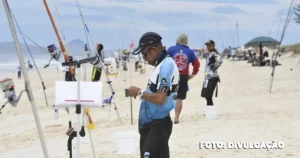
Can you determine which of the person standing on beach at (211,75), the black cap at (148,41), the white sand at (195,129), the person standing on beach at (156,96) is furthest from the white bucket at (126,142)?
the person standing on beach at (211,75)

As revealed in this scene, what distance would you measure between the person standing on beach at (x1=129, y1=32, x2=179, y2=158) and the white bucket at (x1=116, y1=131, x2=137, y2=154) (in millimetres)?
1840

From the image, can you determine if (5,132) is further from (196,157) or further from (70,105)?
(70,105)

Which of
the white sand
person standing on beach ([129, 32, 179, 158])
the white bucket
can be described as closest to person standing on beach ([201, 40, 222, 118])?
the white sand

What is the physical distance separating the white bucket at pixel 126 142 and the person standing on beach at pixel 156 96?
6.04 feet

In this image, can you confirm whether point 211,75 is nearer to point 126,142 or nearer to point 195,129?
point 195,129

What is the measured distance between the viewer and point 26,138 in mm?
8719

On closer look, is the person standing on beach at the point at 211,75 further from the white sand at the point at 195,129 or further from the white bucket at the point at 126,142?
the white bucket at the point at 126,142

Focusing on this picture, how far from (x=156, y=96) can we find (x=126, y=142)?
7.58 ft

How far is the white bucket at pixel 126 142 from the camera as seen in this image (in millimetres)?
6230

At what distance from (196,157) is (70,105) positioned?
1963 millimetres

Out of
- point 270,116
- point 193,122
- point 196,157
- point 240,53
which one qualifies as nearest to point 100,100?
point 196,157

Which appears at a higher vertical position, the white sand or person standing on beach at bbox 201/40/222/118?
person standing on beach at bbox 201/40/222/118

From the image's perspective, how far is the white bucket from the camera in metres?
6.23

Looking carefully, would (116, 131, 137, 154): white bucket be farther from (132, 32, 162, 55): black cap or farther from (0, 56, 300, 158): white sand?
(132, 32, 162, 55): black cap
